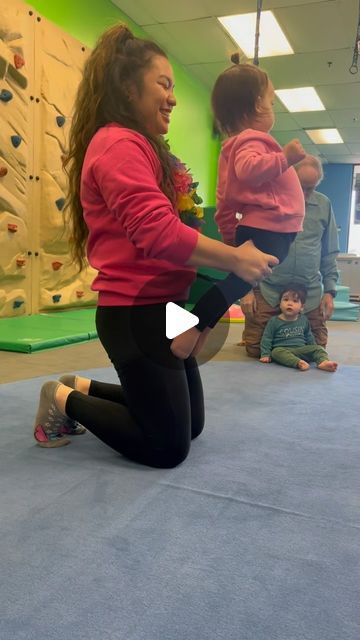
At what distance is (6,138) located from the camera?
3.24 metres

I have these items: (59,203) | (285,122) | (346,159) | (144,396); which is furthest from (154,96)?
(346,159)

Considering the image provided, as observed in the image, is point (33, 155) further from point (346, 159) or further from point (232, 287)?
point (346, 159)

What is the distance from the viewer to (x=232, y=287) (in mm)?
1228

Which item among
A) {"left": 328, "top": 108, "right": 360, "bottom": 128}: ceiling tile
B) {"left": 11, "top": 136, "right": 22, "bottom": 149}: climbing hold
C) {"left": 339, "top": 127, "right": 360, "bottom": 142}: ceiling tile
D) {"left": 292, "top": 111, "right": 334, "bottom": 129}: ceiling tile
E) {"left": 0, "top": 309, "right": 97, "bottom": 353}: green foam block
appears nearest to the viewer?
{"left": 0, "top": 309, "right": 97, "bottom": 353}: green foam block

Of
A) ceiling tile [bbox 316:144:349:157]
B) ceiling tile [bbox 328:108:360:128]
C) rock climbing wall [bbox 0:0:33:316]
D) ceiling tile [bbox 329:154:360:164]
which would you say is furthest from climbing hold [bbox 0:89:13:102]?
ceiling tile [bbox 329:154:360:164]

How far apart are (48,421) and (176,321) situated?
0.40m

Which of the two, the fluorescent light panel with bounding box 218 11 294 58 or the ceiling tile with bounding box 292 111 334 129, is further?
the ceiling tile with bounding box 292 111 334 129

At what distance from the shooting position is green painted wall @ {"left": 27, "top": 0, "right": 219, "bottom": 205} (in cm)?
374

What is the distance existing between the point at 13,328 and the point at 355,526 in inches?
91.0

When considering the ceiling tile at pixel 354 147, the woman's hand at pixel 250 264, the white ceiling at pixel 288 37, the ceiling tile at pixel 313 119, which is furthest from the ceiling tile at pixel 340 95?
the woman's hand at pixel 250 264

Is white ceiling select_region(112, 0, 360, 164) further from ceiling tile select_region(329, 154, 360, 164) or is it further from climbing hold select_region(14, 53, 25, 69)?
ceiling tile select_region(329, 154, 360, 164)

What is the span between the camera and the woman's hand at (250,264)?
3.61ft

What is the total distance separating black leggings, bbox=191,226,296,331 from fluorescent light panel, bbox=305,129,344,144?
669 cm
